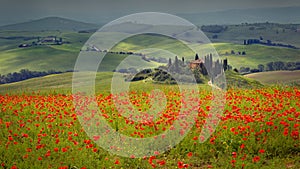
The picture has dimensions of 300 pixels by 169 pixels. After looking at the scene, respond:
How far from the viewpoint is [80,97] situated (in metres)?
16.3

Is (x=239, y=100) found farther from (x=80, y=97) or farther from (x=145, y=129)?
(x=80, y=97)

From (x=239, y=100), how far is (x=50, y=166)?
8784 mm

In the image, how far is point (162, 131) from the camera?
10938 mm

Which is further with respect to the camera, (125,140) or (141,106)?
(141,106)

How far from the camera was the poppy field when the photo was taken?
29.6 ft

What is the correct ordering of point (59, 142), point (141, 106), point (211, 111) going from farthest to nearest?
point (141, 106) < point (211, 111) < point (59, 142)

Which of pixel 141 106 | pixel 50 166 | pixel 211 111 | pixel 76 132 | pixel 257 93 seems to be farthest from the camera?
pixel 257 93

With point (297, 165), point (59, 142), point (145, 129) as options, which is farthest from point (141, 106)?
point (297, 165)

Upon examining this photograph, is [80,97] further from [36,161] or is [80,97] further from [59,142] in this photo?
[36,161]

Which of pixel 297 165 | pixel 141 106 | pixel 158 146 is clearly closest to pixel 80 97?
pixel 141 106

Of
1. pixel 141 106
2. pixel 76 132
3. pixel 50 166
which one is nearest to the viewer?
pixel 50 166

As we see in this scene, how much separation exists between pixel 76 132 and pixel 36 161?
7.43 feet

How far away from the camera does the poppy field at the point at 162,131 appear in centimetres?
902

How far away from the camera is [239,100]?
46.6ft
